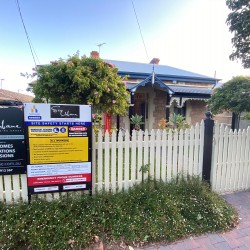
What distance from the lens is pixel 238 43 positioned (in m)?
4.39

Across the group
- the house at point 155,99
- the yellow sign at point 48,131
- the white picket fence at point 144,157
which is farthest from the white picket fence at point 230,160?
the house at point 155,99

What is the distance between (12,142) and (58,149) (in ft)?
2.13

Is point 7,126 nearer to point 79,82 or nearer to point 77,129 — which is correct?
point 77,129

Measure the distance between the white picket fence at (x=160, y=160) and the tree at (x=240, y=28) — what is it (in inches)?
75.6

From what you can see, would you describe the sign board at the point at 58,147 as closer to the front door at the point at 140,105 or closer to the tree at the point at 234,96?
the tree at the point at 234,96

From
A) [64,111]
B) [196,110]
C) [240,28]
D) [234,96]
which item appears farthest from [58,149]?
[196,110]

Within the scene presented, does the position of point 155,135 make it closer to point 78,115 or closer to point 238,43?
point 78,115

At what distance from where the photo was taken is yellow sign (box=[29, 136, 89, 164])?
279 centimetres

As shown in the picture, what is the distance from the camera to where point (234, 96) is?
5.77 meters

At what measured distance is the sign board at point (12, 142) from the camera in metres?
2.66

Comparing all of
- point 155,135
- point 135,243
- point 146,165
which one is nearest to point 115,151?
point 146,165

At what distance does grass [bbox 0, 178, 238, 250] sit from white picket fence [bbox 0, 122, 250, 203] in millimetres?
233

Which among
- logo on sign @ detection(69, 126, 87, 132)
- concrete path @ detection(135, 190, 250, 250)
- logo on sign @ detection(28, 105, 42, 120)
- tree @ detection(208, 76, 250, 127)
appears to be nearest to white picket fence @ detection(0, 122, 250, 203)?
logo on sign @ detection(69, 126, 87, 132)

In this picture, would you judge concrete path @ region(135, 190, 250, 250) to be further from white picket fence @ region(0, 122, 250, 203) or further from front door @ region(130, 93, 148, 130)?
front door @ region(130, 93, 148, 130)
